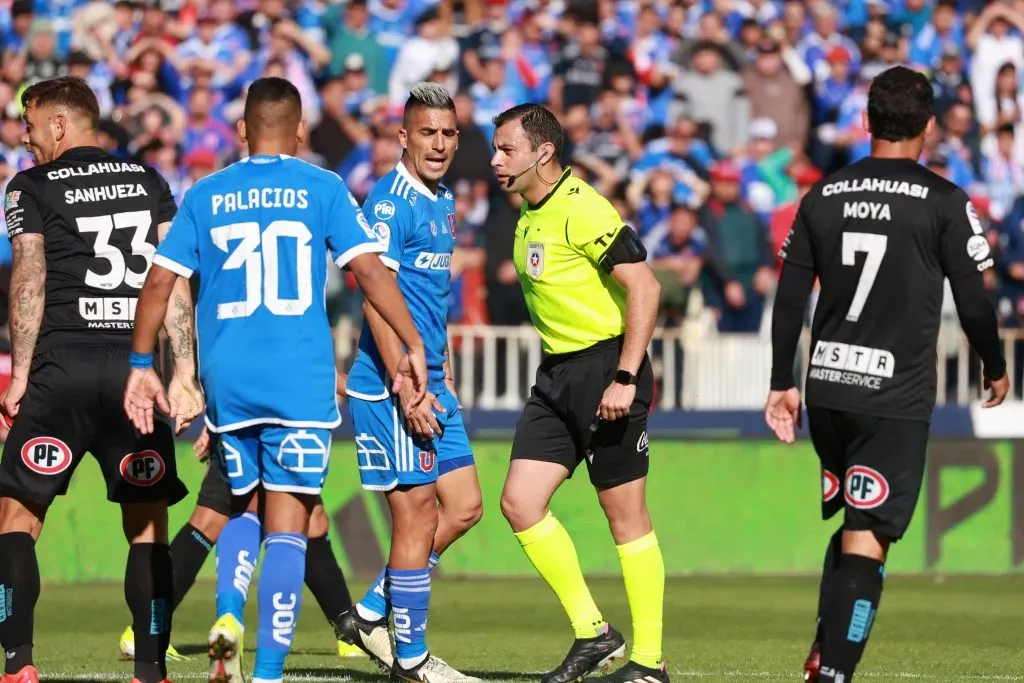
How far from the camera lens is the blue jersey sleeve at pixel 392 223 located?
24.2 ft

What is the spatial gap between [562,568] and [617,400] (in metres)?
0.84

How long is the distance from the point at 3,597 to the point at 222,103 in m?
10.6

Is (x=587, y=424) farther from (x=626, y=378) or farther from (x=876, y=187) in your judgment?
(x=876, y=187)

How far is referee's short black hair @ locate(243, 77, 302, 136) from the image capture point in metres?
6.34

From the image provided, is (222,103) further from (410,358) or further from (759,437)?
(410,358)

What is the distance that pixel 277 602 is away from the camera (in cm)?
627

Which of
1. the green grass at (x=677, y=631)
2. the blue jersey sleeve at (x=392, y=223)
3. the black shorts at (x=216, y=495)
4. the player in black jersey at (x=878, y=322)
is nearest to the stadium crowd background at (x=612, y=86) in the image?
the green grass at (x=677, y=631)

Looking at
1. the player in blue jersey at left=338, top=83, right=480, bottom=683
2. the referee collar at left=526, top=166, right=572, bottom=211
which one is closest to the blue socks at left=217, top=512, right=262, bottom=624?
the player in blue jersey at left=338, top=83, right=480, bottom=683

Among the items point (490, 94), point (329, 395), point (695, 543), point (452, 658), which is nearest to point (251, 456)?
point (329, 395)

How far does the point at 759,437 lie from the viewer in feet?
44.0

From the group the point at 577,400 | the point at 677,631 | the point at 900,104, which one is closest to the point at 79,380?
the point at 577,400

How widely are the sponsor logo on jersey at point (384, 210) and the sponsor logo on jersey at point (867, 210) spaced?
205cm

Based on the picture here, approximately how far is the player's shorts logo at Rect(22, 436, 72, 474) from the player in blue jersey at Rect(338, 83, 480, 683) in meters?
1.23

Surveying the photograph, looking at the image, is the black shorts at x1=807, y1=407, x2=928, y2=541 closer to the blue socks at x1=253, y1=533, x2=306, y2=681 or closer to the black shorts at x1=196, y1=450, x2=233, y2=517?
the blue socks at x1=253, y1=533, x2=306, y2=681
